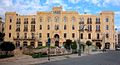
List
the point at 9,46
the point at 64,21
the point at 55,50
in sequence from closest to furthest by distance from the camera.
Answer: the point at 9,46, the point at 55,50, the point at 64,21

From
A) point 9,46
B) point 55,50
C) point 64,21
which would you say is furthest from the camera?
point 64,21

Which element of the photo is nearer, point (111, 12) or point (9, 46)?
point (9, 46)

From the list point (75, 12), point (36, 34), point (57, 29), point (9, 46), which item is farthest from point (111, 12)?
point (9, 46)

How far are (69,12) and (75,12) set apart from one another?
89.0 inches

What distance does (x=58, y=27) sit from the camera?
115 m

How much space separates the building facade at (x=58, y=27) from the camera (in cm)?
11444

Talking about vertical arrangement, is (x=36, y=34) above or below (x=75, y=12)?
below

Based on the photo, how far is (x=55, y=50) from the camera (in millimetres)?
57938

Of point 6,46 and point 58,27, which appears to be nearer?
point 6,46

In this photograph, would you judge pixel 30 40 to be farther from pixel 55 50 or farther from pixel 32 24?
pixel 55 50

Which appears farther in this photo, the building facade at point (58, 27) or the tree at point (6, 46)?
the building facade at point (58, 27)

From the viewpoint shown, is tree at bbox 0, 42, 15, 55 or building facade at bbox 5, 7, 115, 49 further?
building facade at bbox 5, 7, 115, 49

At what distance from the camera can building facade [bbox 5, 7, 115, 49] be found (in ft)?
375

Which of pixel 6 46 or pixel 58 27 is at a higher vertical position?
pixel 58 27
